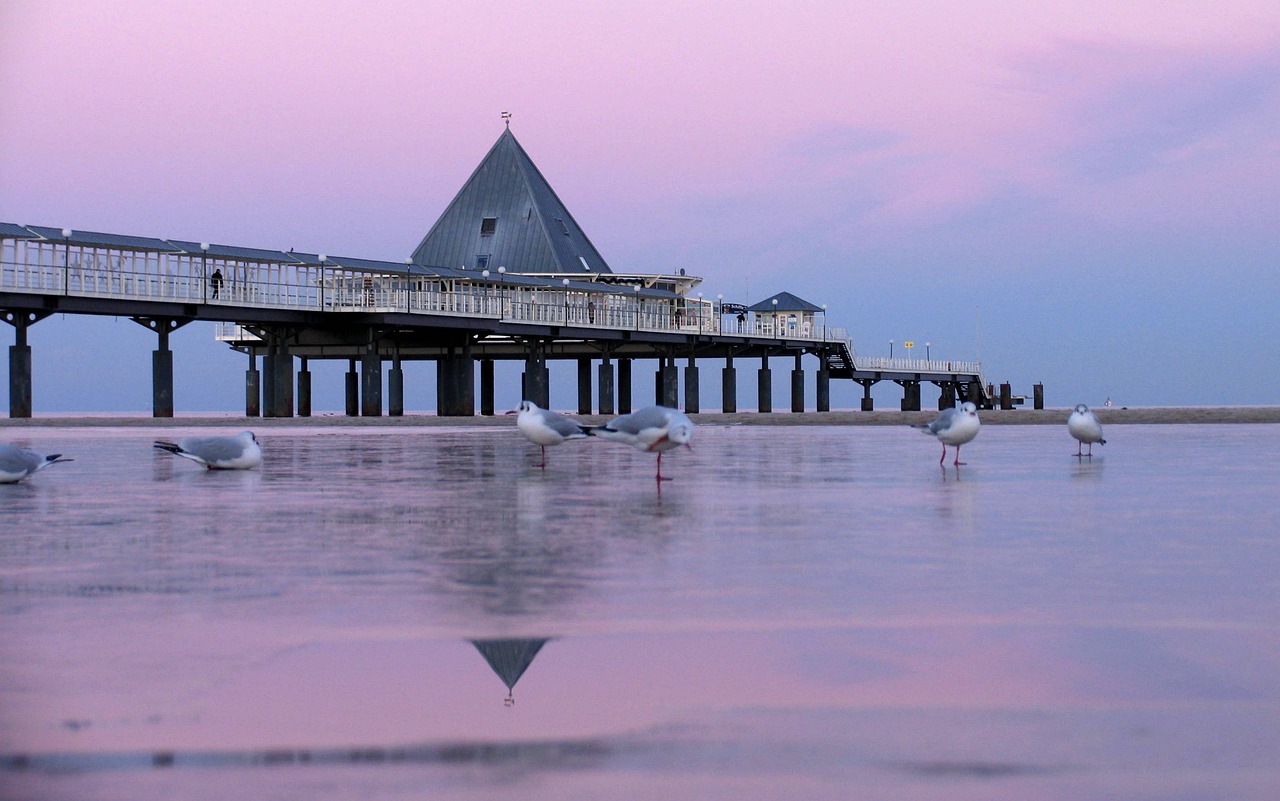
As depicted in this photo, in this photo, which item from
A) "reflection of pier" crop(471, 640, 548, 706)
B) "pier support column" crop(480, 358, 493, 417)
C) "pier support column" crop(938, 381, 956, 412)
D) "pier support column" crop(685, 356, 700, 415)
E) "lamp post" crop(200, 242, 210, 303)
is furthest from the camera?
"pier support column" crop(938, 381, 956, 412)

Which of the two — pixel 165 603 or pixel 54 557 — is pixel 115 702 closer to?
pixel 165 603

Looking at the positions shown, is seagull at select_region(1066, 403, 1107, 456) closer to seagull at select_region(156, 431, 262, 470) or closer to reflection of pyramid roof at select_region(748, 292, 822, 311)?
seagull at select_region(156, 431, 262, 470)

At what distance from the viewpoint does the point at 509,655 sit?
353 centimetres

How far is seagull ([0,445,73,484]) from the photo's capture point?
35.4 ft

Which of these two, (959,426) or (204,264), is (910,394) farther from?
(959,426)

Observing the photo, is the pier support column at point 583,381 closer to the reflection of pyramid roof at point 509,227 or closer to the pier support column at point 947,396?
the reflection of pyramid roof at point 509,227

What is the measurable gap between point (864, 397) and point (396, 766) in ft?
263

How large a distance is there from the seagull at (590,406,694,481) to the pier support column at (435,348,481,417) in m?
→ 43.0

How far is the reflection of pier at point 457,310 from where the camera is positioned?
41.5 meters

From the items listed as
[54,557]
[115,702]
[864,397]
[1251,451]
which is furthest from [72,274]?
[864,397]

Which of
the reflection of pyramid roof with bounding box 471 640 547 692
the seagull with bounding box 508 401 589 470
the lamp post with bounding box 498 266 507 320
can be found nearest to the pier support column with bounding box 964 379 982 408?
the lamp post with bounding box 498 266 507 320

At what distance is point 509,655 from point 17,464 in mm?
8704

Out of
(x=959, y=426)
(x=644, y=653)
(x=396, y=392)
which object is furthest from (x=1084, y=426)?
(x=396, y=392)

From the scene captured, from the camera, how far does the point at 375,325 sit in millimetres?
49000
